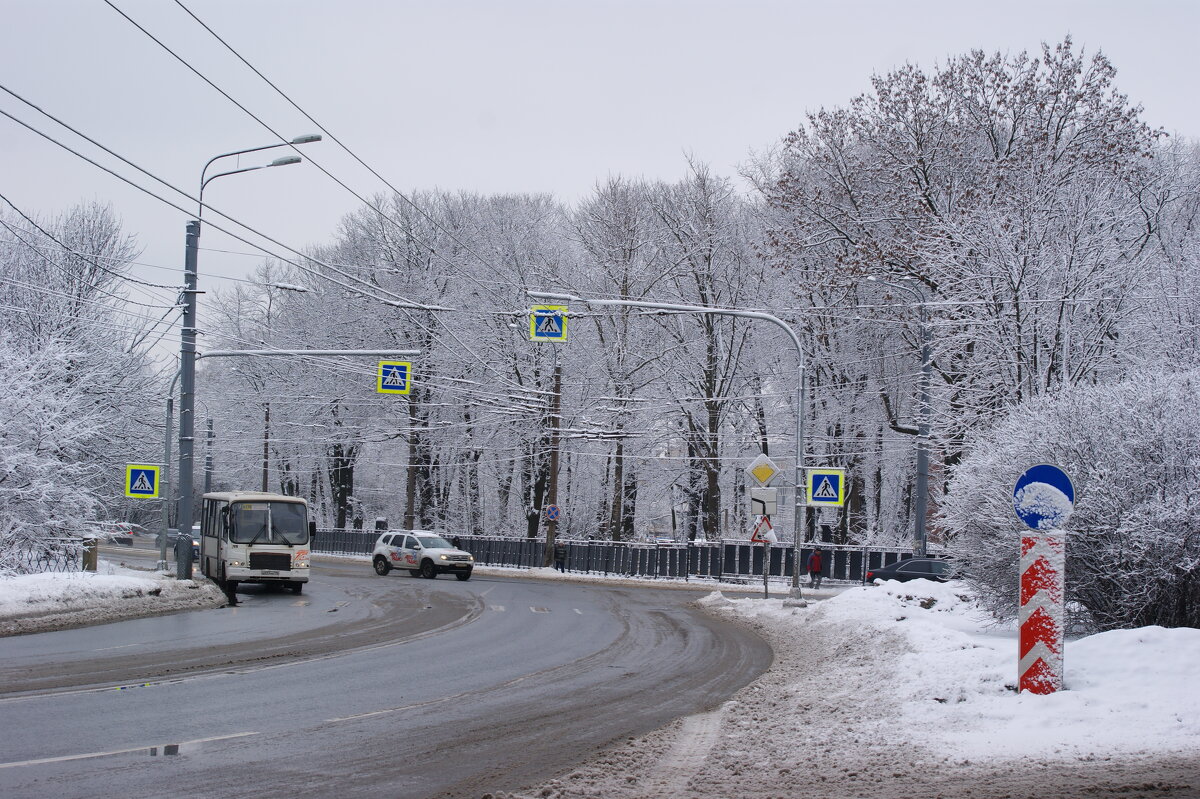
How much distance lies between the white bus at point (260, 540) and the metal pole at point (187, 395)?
2365mm

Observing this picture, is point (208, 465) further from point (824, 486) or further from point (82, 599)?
point (824, 486)

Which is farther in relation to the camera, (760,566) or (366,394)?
(366,394)

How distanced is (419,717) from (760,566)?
A: 104 ft

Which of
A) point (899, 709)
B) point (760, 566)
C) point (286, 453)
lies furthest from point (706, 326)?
point (899, 709)

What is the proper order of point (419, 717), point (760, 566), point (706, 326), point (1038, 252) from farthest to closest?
point (706, 326) < point (760, 566) < point (1038, 252) < point (419, 717)

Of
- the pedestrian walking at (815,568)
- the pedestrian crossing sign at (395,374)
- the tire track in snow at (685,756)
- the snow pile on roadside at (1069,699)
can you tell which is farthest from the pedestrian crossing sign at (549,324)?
the pedestrian walking at (815,568)

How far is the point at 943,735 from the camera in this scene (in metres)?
9.34

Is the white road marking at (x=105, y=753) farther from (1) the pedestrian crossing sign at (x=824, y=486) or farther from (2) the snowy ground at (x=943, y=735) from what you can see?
(1) the pedestrian crossing sign at (x=824, y=486)

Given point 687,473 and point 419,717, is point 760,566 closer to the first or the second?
point 687,473

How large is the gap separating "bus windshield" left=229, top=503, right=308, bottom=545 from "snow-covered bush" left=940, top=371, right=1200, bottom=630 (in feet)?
65.6

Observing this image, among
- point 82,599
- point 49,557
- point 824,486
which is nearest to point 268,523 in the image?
point 49,557

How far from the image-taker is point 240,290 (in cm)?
5969

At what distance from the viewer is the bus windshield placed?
95.2 ft

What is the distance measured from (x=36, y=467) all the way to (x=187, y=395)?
4.34m
